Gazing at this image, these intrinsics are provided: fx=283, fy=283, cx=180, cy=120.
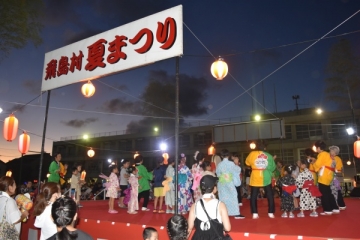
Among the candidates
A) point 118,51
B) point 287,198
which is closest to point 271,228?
point 287,198

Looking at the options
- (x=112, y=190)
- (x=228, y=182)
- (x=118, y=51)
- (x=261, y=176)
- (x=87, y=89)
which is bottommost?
(x=112, y=190)

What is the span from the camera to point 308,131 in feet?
107

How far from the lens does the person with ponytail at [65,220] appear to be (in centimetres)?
257

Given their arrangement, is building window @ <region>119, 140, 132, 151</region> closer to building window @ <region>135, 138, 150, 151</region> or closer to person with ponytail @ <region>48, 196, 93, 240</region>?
building window @ <region>135, 138, 150, 151</region>

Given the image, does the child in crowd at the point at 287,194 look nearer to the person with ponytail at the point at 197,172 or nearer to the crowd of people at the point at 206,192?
the crowd of people at the point at 206,192

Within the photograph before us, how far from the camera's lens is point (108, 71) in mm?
7633

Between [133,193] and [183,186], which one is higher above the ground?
[183,186]

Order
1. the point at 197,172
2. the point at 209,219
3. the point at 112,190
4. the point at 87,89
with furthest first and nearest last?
the point at 87,89 < the point at 112,190 < the point at 197,172 < the point at 209,219

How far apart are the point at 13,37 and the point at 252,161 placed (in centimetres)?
1068

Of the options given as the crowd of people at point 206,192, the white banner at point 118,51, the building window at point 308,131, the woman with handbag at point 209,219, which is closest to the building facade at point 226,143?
the building window at point 308,131

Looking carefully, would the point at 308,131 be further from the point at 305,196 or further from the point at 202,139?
the point at 305,196

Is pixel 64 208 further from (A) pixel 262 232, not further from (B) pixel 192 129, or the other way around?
(B) pixel 192 129

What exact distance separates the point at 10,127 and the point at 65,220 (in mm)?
10168

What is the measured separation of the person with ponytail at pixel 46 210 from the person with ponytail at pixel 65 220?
1.13 m
